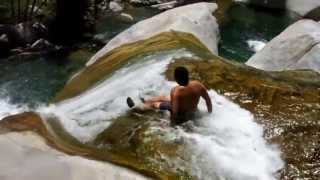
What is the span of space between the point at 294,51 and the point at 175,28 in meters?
3.20

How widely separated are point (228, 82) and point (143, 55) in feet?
9.85

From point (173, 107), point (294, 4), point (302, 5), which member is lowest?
point (294, 4)

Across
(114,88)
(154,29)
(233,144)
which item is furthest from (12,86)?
(233,144)

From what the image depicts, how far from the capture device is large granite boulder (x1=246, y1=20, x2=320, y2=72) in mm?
14539

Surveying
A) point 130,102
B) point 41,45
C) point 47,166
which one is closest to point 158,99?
point 130,102

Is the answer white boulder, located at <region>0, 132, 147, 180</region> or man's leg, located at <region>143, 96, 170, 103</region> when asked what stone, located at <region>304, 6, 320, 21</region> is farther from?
white boulder, located at <region>0, 132, 147, 180</region>

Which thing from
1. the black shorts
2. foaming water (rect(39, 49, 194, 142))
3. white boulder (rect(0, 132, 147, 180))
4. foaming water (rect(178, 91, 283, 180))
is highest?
foaming water (rect(178, 91, 283, 180))

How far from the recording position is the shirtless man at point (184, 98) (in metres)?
9.84

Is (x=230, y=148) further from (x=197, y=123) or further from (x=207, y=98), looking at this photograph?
(x=207, y=98)

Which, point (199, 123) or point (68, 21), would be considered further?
point (68, 21)

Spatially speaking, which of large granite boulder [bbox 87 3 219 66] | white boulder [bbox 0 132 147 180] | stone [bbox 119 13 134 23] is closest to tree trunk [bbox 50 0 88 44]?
stone [bbox 119 13 134 23]

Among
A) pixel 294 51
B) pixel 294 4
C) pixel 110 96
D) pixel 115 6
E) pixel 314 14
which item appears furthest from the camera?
pixel 294 4

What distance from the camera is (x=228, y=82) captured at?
11.1 m

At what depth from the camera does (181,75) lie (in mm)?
9758
